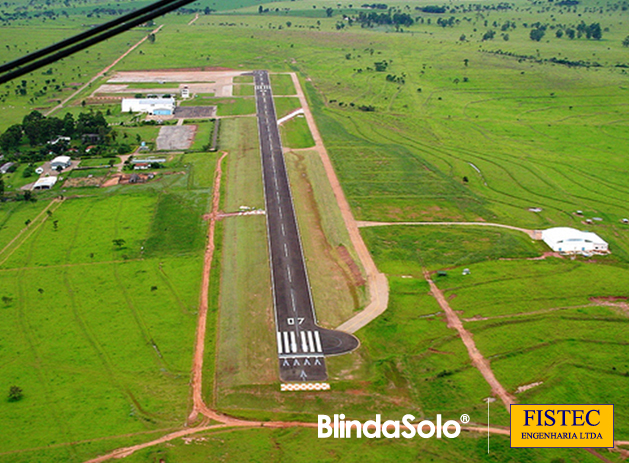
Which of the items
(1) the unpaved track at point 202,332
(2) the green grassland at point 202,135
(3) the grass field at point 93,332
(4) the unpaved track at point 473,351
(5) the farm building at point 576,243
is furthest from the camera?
(2) the green grassland at point 202,135

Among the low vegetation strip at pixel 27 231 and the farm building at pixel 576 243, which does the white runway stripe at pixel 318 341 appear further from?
the low vegetation strip at pixel 27 231

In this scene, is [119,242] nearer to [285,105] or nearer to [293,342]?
[293,342]

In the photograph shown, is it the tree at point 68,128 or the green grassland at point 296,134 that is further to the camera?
the tree at point 68,128

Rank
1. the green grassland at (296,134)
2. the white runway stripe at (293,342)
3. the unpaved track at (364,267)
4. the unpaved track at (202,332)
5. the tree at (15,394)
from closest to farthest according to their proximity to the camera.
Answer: the unpaved track at (202,332), the tree at (15,394), the white runway stripe at (293,342), the unpaved track at (364,267), the green grassland at (296,134)

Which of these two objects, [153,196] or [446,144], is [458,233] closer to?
[446,144]

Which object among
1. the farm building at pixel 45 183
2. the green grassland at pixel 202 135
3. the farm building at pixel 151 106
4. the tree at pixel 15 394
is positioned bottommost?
the tree at pixel 15 394

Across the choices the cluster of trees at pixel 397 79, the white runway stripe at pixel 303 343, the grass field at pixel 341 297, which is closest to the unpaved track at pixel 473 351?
the grass field at pixel 341 297

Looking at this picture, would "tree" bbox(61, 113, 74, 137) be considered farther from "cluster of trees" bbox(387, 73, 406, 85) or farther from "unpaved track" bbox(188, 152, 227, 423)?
"cluster of trees" bbox(387, 73, 406, 85)
